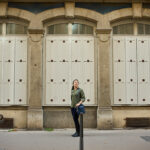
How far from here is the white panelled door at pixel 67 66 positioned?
33.2 feet

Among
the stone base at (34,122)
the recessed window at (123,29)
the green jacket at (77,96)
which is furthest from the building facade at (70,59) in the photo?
the green jacket at (77,96)

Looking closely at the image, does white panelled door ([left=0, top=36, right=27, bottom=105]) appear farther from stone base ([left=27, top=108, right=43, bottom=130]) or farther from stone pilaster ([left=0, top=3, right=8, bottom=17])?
stone pilaster ([left=0, top=3, right=8, bottom=17])

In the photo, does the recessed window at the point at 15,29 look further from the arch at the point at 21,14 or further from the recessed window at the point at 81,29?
the recessed window at the point at 81,29

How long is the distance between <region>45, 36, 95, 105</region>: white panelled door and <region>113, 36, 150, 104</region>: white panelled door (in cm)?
99

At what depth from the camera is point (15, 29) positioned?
10438 millimetres

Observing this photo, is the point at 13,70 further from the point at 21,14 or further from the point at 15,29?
the point at 21,14

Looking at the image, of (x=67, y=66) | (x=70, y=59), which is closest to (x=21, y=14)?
(x=70, y=59)

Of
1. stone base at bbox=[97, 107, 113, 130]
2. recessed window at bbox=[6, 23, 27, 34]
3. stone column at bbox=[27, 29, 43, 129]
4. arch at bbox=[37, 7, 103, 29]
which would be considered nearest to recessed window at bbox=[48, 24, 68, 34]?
arch at bbox=[37, 7, 103, 29]

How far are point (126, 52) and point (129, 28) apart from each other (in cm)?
103

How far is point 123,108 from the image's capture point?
10.1 metres

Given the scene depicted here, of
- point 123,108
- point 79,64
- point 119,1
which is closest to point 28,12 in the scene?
point 79,64

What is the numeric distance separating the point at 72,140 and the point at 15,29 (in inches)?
205

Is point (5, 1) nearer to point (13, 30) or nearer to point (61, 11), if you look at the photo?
point (13, 30)

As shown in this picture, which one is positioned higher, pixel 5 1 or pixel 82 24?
pixel 5 1
